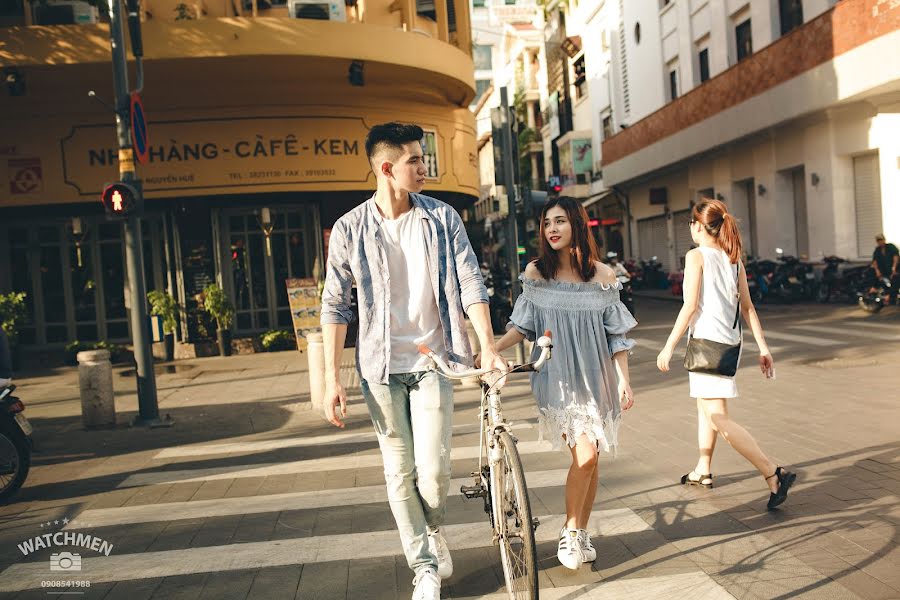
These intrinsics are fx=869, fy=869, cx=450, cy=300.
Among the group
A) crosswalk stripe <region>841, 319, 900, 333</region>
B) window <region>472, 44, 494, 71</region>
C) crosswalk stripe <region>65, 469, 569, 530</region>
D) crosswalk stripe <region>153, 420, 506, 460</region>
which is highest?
window <region>472, 44, 494, 71</region>

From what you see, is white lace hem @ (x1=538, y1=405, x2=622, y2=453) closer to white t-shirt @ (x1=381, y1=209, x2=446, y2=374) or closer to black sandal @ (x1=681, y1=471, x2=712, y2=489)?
white t-shirt @ (x1=381, y1=209, x2=446, y2=374)

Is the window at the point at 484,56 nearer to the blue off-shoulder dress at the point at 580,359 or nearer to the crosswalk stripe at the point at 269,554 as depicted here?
the crosswalk stripe at the point at 269,554

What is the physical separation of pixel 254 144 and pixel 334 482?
→ 11.6 meters

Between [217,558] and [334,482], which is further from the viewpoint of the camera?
[334,482]

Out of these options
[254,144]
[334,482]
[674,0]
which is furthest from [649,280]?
[334,482]

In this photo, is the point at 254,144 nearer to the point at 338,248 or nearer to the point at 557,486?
the point at 557,486

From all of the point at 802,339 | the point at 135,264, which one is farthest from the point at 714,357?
the point at 802,339

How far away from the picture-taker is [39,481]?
7.09m

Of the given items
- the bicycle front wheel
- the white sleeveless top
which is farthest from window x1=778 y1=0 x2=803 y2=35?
the bicycle front wheel

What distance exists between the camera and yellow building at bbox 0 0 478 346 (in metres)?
15.9

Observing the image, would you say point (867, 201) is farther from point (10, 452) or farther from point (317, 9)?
point (10, 452)

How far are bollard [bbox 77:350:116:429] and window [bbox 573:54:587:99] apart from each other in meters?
37.1

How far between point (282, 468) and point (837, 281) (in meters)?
15.5

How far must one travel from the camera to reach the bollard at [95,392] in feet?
30.8
